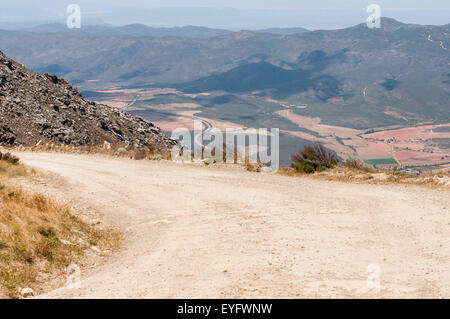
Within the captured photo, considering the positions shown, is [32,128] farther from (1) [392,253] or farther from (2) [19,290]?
(1) [392,253]

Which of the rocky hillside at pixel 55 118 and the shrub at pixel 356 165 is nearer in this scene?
the shrub at pixel 356 165

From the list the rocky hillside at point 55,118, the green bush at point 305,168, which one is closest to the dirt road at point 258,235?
the green bush at point 305,168

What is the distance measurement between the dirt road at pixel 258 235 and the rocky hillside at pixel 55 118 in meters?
12.4

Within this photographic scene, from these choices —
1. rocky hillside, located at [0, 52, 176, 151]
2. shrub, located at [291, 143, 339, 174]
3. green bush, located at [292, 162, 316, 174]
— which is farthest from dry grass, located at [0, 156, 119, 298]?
rocky hillside, located at [0, 52, 176, 151]

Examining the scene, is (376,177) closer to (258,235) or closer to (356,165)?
(356,165)

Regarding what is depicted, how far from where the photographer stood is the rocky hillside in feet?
116

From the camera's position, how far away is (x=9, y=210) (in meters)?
13.2

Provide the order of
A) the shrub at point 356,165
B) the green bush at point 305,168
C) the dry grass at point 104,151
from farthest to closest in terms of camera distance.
→ the dry grass at point 104,151 → the green bush at point 305,168 → the shrub at point 356,165

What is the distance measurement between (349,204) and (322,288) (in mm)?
8812

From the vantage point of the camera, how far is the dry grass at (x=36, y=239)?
33.4 feet

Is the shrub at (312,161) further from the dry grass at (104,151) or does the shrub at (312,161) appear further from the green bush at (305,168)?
the dry grass at (104,151)

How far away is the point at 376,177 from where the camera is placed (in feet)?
74.5

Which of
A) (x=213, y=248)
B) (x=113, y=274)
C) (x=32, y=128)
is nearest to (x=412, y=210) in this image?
(x=213, y=248)

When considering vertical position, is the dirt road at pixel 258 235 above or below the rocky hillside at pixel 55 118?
below
